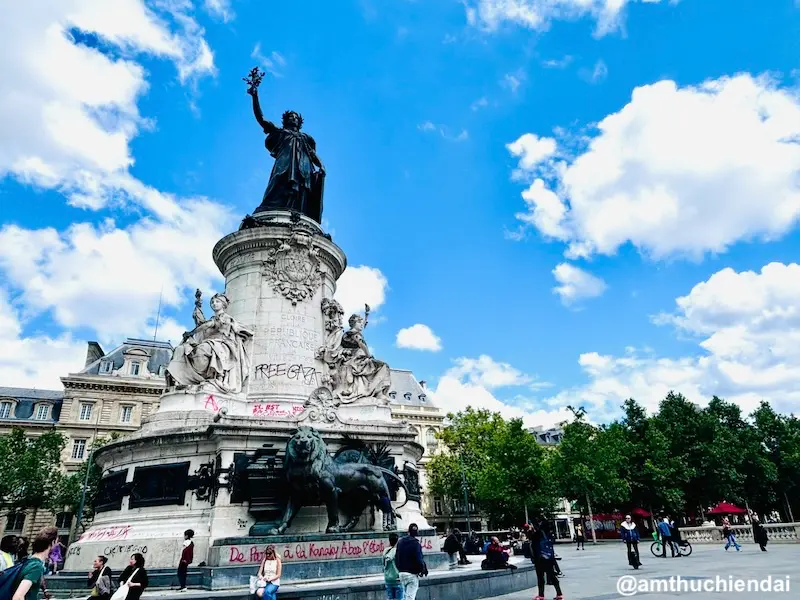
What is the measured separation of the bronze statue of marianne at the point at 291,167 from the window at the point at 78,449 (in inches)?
1488

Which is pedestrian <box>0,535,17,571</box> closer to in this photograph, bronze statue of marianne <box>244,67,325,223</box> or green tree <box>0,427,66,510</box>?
bronze statue of marianne <box>244,67,325,223</box>

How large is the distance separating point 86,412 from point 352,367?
40.9 meters

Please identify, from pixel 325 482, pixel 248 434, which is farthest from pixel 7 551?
pixel 248 434

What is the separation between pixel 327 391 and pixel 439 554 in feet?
18.6

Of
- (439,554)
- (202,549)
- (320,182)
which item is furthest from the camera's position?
(320,182)

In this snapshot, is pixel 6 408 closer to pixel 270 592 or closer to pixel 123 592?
pixel 123 592

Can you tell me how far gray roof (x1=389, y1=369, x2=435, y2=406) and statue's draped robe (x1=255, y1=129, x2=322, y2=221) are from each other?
1721 inches

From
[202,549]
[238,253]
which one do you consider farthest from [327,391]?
[238,253]

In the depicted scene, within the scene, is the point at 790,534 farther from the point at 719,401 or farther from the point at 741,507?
the point at 719,401

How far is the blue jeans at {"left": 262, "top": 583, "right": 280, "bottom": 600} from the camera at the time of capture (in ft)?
26.8

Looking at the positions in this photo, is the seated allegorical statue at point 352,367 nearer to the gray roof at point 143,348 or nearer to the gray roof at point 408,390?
the gray roof at point 143,348

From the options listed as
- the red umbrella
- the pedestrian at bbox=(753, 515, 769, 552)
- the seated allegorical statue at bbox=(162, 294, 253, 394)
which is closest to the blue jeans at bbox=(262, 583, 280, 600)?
the seated allegorical statue at bbox=(162, 294, 253, 394)

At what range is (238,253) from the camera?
771 inches

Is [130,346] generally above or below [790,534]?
above
